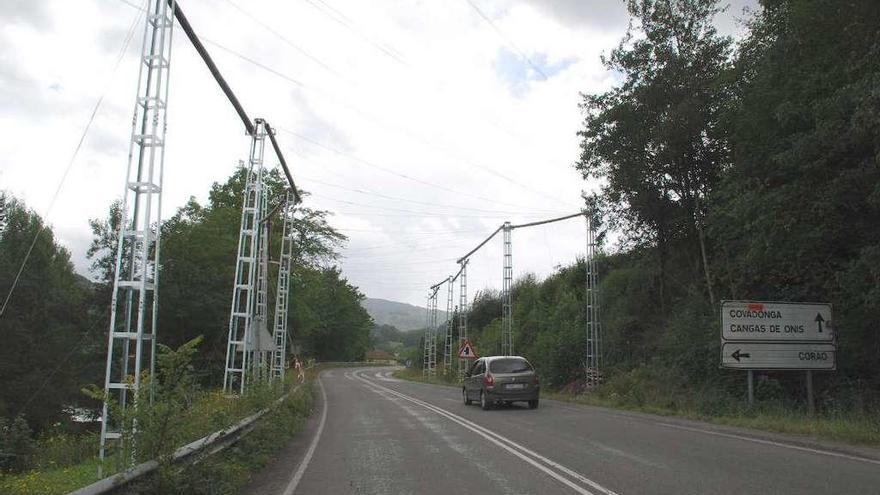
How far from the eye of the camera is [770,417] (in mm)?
15188

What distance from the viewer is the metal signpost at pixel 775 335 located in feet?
56.1

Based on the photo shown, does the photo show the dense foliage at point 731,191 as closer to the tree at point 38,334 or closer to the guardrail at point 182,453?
the guardrail at point 182,453

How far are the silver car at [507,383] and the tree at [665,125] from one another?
24.8 ft

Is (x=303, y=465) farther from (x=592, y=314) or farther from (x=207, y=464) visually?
(x=592, y=314)

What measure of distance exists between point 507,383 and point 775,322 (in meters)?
→ 8.09

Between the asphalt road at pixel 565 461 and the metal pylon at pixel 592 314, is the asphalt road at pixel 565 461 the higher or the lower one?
the lower one

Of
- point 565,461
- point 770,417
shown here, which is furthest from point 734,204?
point 565,461

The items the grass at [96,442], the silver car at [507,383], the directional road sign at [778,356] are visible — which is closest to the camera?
the grass at [96,442]

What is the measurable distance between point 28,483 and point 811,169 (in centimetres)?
1610

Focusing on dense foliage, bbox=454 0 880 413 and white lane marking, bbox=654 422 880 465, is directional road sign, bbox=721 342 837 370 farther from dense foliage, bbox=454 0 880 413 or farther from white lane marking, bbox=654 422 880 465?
white lane marking, bbox=654 422 880 465

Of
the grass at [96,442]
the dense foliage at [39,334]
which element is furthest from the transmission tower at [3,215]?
the grass at [96,442]

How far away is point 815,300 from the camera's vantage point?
757 inches

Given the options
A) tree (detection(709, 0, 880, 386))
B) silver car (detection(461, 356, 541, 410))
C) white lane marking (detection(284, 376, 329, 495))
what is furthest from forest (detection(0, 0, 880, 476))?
white lane marking (detection(284, 376, 329, 495))

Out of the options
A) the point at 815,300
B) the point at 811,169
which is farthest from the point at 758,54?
the point at 815,300
